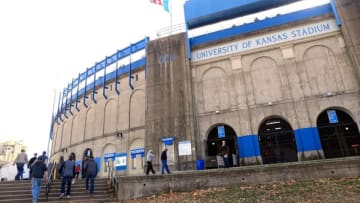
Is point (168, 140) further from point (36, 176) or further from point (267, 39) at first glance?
point (267, 39)

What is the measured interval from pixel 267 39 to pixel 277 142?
789 cm

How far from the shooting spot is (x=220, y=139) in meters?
17.8

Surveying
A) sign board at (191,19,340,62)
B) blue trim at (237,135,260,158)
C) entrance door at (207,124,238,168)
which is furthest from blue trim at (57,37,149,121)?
blue trim at (237,135,260,158)

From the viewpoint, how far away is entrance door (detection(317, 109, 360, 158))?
15227mm

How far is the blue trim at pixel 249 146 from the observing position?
52.9 ft

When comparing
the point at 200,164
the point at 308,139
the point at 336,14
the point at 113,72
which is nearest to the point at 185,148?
the point at 200,164

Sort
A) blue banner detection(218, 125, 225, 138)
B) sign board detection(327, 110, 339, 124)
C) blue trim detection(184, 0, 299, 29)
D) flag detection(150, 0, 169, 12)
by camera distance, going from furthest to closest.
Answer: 1. flag detection(150, 0, 169, 12)
2. blue trim detection(184, 0, 299, 29)
3. blue banner detection(218, 125, 225, 138)
4. sign board detection(327, 110, 339, 124)

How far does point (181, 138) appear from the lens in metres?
17.0

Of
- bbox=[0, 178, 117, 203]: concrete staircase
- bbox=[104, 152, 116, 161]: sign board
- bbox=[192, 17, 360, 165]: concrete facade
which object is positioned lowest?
bbox=[0, 178, 117, 203]: concrete staircase

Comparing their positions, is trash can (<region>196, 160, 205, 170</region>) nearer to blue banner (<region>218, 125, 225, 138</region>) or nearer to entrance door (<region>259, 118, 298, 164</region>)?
blue banner (<region>218, 125, 225, 138</region>)

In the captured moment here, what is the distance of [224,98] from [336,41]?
884 cm

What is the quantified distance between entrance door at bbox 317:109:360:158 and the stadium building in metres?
0.06

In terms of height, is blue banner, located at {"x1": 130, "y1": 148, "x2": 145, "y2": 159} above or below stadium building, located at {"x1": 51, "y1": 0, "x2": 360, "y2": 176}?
below

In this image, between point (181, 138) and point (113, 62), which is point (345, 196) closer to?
point (181, 138)
